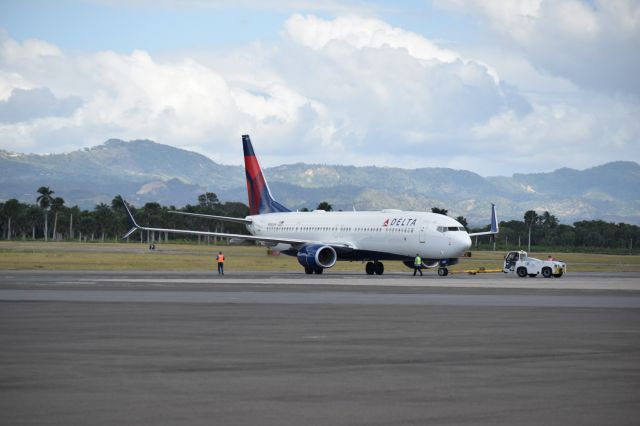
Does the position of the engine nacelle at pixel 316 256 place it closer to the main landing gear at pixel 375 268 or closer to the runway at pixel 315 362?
the main landing gear at pixel 375 268

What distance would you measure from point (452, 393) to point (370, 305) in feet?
67.5

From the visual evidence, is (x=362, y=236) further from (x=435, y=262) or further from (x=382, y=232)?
(x=435, y=262)

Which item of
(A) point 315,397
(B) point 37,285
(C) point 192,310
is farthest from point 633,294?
(A) point 315,397

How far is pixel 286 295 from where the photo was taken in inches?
1679

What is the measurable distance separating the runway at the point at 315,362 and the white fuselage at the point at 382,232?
32295mm

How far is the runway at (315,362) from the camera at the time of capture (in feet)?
46.1

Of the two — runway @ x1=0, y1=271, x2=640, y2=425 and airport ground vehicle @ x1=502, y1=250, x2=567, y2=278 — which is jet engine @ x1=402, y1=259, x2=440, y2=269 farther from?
runway @ x1=0, y1=271, x2=640, y2=425

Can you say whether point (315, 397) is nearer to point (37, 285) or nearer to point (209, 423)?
point (209, 423)

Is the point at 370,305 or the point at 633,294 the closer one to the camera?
the point at 370,305

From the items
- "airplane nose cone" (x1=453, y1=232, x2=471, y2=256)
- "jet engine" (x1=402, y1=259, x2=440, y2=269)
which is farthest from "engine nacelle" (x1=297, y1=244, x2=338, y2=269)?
"airplane nose cone" (x1=453, y1=232, x2=471, y2=256)

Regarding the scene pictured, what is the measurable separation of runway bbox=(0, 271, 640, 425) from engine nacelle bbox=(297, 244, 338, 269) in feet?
115

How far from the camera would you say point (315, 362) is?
19.5 m

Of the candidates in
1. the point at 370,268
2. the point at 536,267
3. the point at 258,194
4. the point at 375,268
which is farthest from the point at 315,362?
the point at 258,194

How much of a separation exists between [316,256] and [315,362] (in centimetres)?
5353
